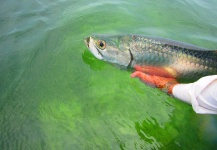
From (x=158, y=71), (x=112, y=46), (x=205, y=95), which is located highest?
(x=112, y=46)

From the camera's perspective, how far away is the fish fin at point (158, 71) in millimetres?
2928

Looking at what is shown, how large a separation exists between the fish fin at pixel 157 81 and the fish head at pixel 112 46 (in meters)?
0.28

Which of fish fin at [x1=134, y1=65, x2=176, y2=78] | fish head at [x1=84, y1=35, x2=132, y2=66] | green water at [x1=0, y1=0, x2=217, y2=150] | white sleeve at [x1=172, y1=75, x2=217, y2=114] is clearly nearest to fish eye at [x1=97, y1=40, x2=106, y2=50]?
fish head at [x1=84, y1=35, x2=132, y2=66]

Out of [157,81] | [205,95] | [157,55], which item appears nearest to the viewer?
[205,95]

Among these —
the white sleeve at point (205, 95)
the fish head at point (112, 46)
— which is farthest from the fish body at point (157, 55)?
the white sleeve at point (205, 95)

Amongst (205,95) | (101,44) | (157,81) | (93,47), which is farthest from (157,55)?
(205,95)

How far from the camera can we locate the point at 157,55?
288cm

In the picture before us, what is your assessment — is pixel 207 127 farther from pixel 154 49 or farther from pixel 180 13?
pixel 180 13

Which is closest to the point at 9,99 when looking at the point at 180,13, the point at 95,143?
the point at 95,143

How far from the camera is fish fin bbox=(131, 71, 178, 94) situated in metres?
2.60

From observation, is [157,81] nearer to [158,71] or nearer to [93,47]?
[158,71]

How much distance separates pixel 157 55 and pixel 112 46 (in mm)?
601

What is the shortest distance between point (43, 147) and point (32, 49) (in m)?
1.69

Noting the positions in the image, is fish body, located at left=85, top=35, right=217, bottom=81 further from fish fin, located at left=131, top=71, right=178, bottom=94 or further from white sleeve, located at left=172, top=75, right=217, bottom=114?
white sleeve, located at left=172, top=75, right=217, bottom=114
